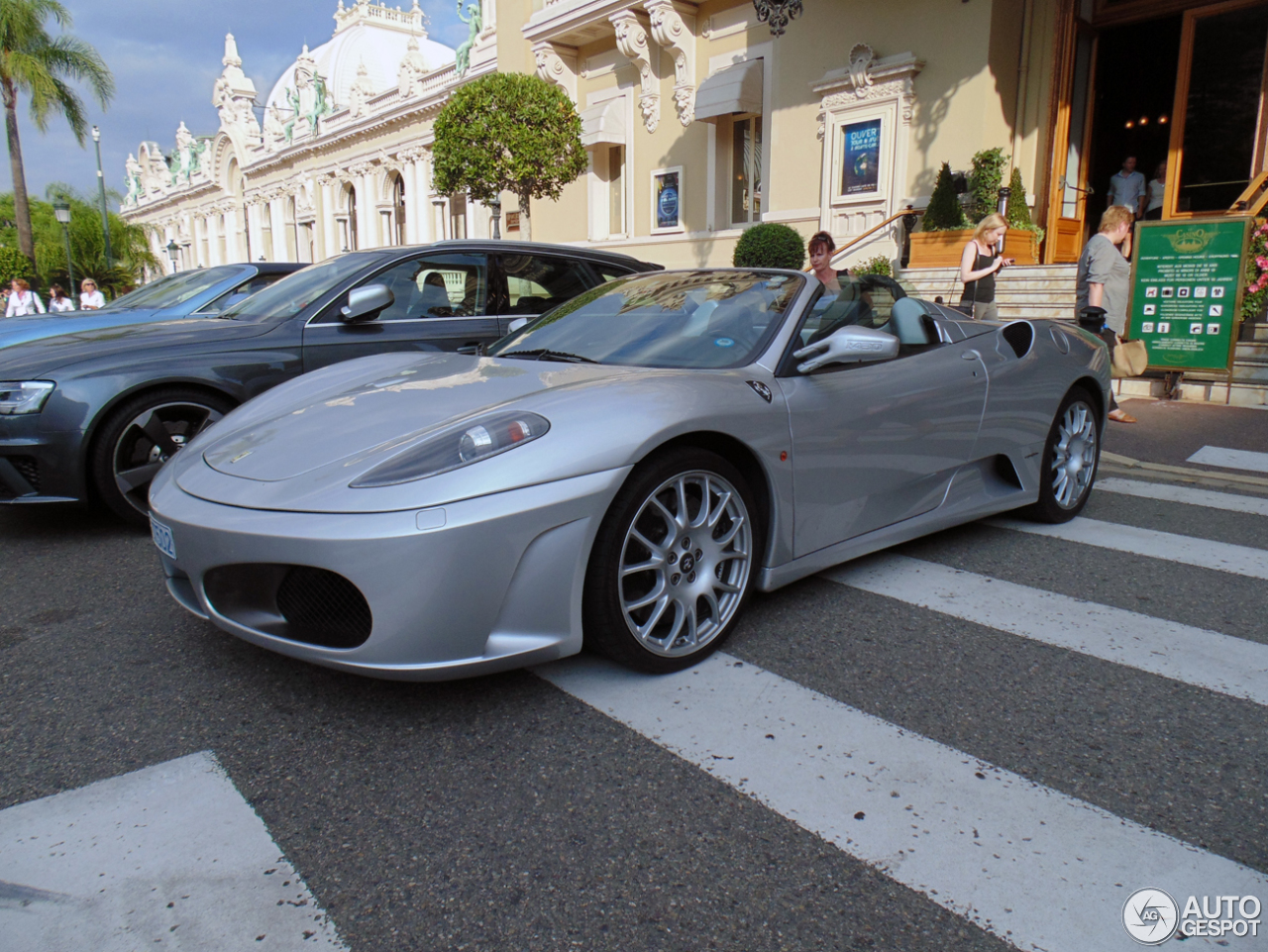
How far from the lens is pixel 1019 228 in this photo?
1244 centimetres

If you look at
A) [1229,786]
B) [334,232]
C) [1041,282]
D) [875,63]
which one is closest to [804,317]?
[1229,786]

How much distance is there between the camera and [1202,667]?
9.11ft

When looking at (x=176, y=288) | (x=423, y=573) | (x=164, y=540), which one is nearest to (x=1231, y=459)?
(x=423, y=573)

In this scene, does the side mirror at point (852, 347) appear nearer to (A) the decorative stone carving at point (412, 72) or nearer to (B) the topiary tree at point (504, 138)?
(B) the topiary tree at point (504, 138)

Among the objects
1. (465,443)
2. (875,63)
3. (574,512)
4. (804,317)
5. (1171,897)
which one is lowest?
(1171,897)

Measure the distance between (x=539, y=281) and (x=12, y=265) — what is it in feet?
103

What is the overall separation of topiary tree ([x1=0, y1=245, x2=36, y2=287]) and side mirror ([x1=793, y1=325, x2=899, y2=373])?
31627 millimetres

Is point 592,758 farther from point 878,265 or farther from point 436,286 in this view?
point 878,265

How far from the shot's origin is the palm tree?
28.5m

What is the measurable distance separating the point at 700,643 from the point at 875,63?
46.3 feet

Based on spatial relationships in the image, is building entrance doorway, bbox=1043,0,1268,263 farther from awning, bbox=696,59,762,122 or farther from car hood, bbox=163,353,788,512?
car hood, bbox=163,353,788,512

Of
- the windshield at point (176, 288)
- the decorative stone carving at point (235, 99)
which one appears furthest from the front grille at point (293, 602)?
the decorative stone carving at point (235, 99)

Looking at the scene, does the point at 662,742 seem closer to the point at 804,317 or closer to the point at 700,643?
the point at 700,643

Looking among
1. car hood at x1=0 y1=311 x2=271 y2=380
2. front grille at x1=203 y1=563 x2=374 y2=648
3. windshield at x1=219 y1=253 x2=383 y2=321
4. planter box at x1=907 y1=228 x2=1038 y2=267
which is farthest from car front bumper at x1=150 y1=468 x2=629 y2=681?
planter box at x1=907 y1=228 x2=1038 y2=267
